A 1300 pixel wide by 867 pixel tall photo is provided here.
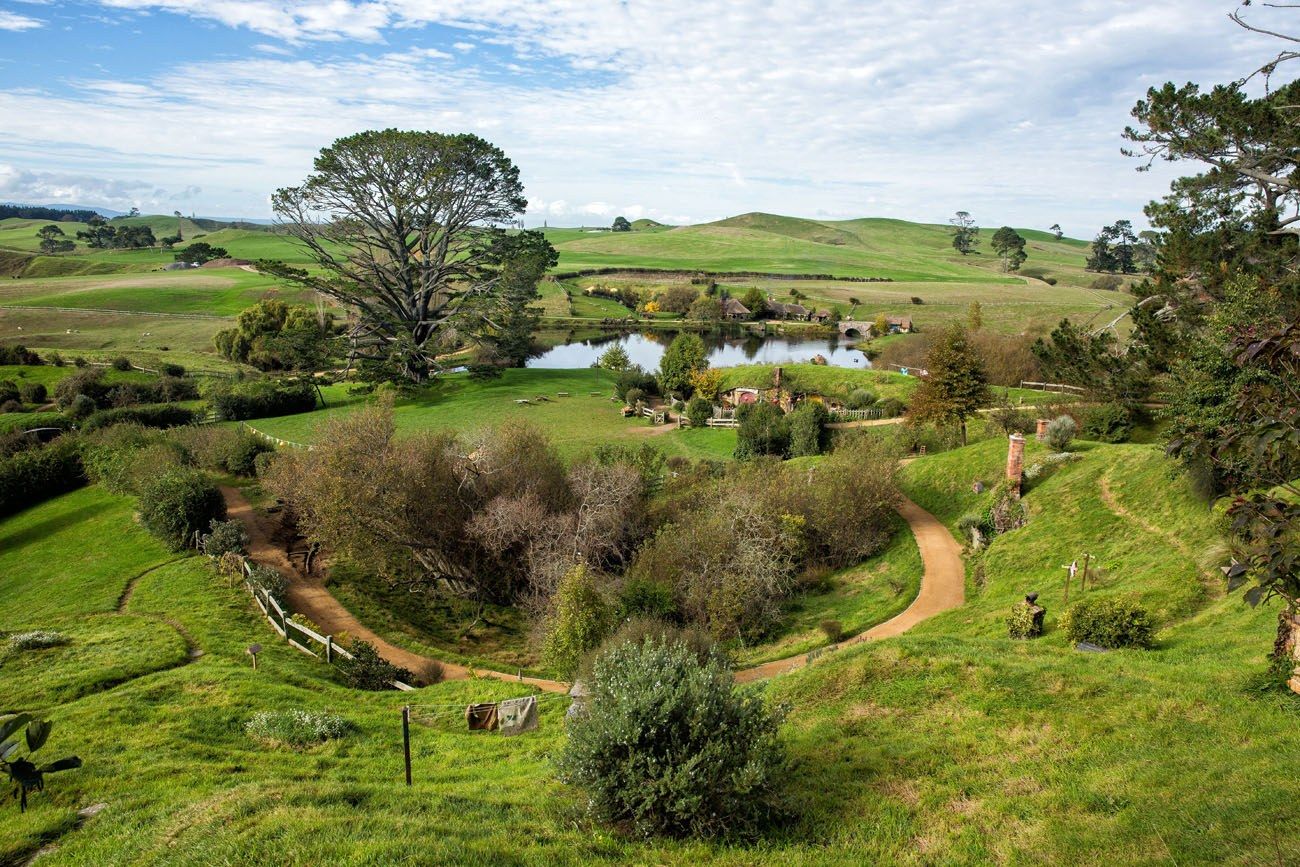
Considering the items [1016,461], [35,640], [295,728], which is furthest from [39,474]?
[1016,461]

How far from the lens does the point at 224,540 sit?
24.3m

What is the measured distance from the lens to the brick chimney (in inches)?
966

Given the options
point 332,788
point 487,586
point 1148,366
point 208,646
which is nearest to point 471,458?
point 487,586

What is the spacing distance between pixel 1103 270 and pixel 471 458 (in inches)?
5950

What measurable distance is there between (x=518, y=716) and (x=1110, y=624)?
11167 millimetres

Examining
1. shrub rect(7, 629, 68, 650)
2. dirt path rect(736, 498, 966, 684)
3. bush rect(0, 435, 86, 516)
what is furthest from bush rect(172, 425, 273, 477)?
dirt path rect(736, 498, 966, 684)

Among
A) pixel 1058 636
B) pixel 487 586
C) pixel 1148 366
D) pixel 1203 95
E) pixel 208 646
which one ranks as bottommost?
pixel 487 586

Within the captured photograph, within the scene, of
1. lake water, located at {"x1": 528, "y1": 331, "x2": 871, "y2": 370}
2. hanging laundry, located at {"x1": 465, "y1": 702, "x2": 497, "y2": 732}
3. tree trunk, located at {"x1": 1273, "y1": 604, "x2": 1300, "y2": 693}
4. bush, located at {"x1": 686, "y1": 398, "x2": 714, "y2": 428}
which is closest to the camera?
tree trunk, located at {"x1": 1273, "y1": 604, "x2": 1300, "y2": 693}

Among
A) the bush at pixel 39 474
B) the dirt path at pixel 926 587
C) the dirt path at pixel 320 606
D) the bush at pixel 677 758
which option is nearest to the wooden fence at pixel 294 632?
the dirt path at pixel 320 606

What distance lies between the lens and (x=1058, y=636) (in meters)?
14.2

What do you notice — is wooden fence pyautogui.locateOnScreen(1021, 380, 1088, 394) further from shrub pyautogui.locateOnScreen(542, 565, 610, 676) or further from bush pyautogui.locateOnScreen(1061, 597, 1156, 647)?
shrub pyautogui.locateOnScreen(542, 565, 610, 676)

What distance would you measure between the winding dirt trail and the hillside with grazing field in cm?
168

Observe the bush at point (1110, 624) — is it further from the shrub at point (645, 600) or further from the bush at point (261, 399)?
the bush at point (261, 399)

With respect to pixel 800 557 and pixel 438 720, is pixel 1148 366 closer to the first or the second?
pixel 800 557
